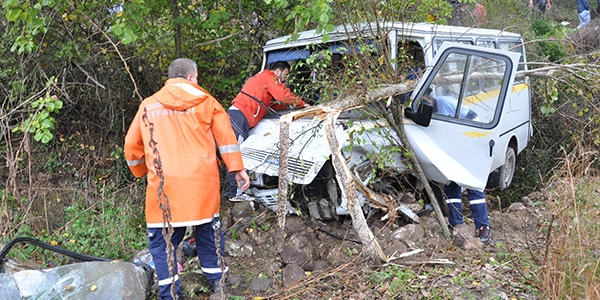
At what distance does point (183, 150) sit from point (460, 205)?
2.86m

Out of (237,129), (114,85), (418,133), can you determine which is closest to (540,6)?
(418,133)

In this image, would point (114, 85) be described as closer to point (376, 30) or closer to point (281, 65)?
point (281, 65)

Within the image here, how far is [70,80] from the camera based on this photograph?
6.62 m

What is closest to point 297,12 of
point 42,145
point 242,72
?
point 242,72

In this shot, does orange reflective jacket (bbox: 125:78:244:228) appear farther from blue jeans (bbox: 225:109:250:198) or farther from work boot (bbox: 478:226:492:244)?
work boot (bbox: 478:226:492:244)

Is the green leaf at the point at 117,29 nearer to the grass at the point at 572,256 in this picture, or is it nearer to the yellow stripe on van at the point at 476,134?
the yellow stripe on van at the point at 476,134

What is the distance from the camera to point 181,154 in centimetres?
366

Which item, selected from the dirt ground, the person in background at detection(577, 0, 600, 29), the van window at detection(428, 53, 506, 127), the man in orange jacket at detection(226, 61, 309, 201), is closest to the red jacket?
the man in orange jacket at detection(226, 61, 309, 201)

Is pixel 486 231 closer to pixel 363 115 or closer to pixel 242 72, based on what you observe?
pixel 363 115

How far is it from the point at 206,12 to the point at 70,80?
1944 mm

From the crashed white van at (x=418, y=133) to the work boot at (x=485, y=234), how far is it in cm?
57

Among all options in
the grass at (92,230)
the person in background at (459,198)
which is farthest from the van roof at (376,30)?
the grass at (92,230)

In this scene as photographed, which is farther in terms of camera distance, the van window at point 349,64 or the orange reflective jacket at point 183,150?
the van window at point 349,64

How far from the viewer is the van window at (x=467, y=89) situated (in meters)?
4.48
